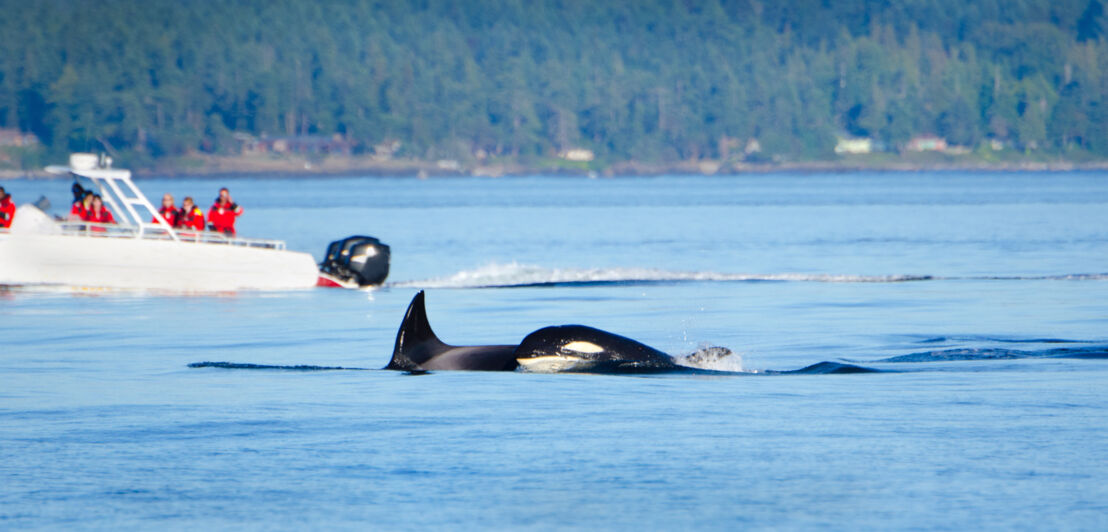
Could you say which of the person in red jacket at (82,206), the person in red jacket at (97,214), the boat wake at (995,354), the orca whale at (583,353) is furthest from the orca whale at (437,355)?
the person in red jacket at (82,206)

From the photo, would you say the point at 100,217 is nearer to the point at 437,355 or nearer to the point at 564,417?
the point at 437,355

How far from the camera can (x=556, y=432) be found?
48.5 feet

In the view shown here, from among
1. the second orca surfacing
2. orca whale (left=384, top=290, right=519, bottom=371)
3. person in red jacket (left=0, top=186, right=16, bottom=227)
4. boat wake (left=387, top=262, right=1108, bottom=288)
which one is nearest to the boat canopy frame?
person in red jacket (left=0, top=186, right=16, bottom=227)

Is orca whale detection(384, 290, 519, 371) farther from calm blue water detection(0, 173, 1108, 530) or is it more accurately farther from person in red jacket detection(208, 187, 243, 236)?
person in red jacket detection(208, 187, 243, 236)

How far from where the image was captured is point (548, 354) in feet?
57.4

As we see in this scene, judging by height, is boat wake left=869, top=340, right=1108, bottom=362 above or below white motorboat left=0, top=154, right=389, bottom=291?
below

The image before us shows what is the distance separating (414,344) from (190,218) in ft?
63.7

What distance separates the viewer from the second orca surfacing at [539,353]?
17.1m

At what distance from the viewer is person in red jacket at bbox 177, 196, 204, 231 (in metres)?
36.2

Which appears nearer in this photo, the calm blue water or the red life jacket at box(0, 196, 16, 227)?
the calm blue water

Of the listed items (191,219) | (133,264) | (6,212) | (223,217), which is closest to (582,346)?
(133,264)

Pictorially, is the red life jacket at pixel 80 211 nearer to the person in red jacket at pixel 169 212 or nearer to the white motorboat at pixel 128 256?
the white motorboat at pixel 128 256

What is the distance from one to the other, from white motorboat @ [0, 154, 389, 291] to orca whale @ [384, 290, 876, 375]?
16.5 meters

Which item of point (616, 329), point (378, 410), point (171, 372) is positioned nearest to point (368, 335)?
point (616, 329)
